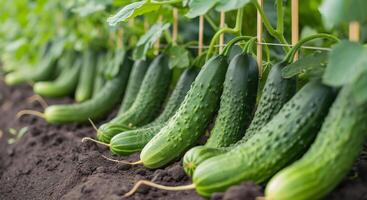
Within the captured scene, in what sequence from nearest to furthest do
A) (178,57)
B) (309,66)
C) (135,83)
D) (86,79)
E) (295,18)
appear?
(309,66) < (295,18) < (178,57) < (135,83) < (86,79)

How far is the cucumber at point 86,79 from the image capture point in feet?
20.1

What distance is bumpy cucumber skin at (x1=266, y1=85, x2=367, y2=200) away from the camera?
232 cm

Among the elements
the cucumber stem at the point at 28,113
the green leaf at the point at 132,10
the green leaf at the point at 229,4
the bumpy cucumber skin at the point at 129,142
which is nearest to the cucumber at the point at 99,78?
the cucumber stem at the point at 28,113

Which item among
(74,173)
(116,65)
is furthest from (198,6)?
(116,65)

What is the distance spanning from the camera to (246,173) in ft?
8.52

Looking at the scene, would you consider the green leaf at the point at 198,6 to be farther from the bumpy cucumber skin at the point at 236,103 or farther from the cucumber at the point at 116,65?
the cucumber at the point at 116,65

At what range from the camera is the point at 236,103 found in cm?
317

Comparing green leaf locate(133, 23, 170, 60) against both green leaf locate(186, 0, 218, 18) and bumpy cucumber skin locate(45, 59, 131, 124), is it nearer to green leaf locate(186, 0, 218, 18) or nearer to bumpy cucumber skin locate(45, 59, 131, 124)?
bumpy cucumber skin locate(45, 59, 131, 124)

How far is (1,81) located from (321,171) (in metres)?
8.15

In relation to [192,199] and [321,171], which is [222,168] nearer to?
[192,199]

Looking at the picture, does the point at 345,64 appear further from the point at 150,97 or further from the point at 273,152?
the point at 150,97

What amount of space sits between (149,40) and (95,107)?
1.35 m

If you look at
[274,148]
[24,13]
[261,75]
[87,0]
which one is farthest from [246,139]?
[24,13]

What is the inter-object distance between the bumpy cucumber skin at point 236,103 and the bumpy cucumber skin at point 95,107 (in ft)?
7.18
